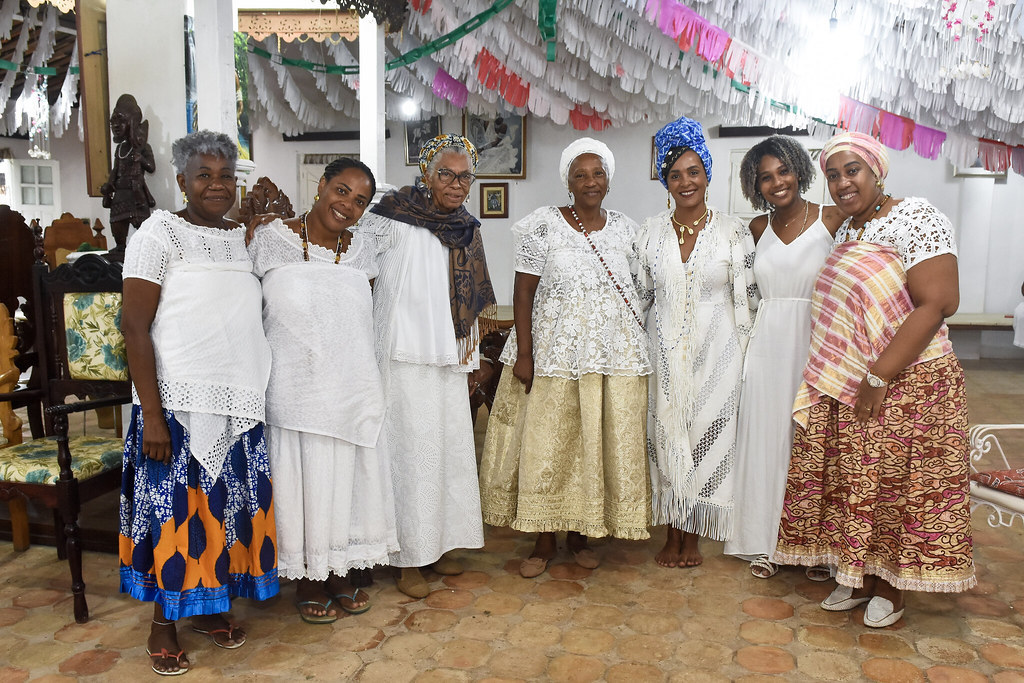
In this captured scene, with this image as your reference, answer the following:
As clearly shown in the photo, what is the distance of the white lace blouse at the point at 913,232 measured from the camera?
8.00ft

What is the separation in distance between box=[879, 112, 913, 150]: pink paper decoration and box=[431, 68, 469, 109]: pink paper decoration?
352 cm

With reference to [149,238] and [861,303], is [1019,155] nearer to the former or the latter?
[861,303]

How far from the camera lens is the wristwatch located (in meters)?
2.48

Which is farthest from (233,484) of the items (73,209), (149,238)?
(73,209)

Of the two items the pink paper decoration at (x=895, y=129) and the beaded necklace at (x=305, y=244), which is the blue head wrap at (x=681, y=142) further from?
the pink paper decoration at (x=895, y=129)

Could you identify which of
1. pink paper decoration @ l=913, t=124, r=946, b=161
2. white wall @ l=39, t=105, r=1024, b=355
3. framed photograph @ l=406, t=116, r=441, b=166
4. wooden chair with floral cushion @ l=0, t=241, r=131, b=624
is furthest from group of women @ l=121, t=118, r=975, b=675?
framed photograph @ l=406, t=116, r=441, b=166

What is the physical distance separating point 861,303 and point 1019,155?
4548mm

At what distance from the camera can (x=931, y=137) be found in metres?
5.62

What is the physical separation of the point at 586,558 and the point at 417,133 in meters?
6.85

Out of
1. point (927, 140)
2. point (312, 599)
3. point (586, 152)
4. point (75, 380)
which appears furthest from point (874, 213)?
point (927, 140)

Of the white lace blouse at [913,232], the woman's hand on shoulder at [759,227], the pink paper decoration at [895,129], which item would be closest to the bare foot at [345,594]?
the woman's hand on shoulder at [759,227]

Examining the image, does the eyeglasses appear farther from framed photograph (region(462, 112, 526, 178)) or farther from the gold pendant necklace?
framed photograph (region(462, 112, 526, 178))

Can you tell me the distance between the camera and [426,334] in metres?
2.71

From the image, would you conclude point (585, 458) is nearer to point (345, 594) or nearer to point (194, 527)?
point (345, 594)
